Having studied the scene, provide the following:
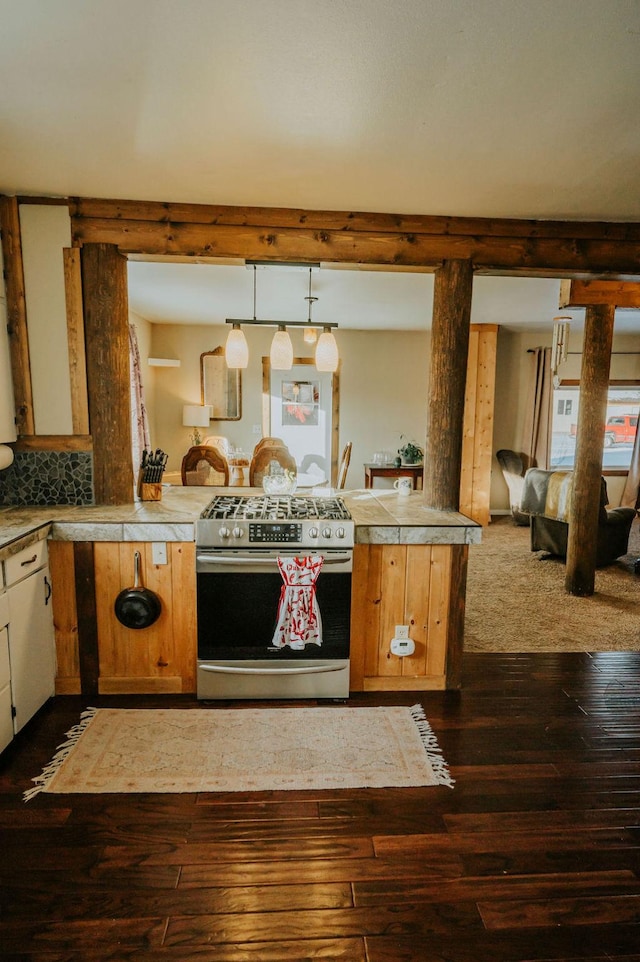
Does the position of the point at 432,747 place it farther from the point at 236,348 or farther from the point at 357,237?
the point at 357,237

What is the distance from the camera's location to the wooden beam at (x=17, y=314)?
2.80 m

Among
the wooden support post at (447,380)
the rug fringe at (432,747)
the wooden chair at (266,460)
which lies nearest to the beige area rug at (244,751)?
the rug fringe at (432,747)

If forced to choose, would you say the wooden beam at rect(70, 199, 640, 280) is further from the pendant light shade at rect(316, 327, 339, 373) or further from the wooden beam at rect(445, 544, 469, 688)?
the wooden beam at rect(445, 544, 469, 688)

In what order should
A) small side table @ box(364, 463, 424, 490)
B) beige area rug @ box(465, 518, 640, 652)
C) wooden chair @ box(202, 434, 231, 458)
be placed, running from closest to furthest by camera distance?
beige area rug @ box(465, 518, 640, 652), wooden chair @ box(202, 434, 231, 458), small side table @ box(364, 463, 424, 490)

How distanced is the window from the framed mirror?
4343 mm

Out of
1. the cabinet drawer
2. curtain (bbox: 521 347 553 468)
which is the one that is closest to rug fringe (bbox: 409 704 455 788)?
the cabinet drawer

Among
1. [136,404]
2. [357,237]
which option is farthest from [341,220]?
[136,404]

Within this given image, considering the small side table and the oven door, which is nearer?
the oven door

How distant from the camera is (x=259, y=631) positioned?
2652 millimetres

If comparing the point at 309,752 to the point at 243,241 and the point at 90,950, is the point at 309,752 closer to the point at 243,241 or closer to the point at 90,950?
the point at 90,950

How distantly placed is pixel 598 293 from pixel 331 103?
3.03m

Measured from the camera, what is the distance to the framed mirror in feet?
23.0

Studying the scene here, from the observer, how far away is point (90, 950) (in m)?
1.46

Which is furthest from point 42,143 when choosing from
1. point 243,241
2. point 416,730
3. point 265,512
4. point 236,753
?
point 416,730
